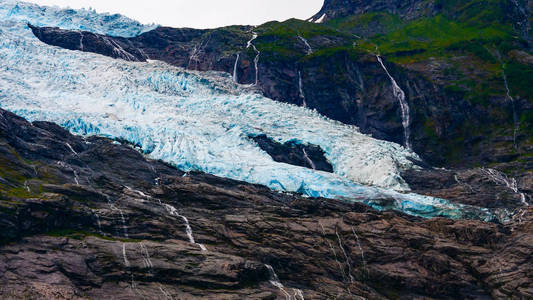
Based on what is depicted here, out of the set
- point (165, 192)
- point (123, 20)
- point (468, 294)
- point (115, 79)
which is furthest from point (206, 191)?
point (123, 20)

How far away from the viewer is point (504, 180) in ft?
176

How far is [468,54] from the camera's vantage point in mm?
89438

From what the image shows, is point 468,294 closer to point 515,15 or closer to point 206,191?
point 206,191

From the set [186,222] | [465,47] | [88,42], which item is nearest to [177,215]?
[186,222]

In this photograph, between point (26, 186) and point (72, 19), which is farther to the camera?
point (72, 19)

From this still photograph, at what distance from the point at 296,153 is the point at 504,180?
21111 mm

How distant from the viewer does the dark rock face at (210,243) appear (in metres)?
27.1

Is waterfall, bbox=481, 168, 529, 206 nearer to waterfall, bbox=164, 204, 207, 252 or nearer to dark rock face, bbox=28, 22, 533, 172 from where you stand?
dark rock face, bbox=28, 22, 533, 172

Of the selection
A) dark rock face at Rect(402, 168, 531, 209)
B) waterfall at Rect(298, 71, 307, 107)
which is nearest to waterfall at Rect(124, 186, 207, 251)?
dark rock face at Rect(402, 168, 531, 209)

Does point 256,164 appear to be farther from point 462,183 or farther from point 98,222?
point 98,222

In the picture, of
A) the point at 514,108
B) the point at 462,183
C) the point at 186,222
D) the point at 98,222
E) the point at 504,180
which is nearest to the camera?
the point at 98,222

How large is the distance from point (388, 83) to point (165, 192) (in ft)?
160

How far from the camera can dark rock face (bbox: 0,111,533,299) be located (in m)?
27.1

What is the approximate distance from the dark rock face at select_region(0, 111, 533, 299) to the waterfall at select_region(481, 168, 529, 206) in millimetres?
8553
